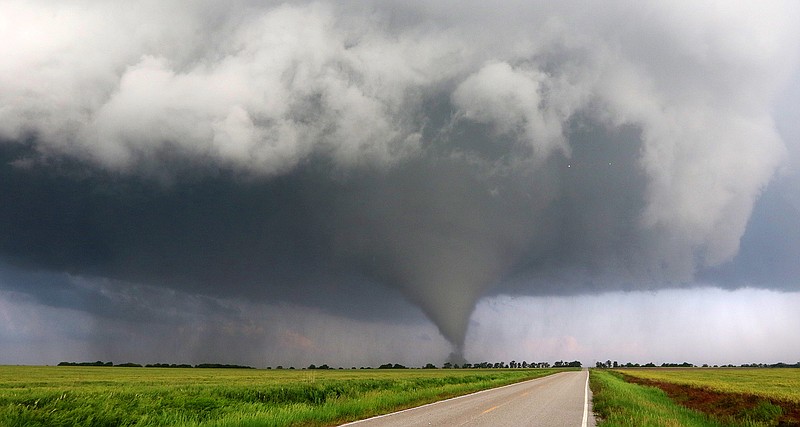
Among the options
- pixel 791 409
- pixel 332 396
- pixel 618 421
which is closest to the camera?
pixel 618 421

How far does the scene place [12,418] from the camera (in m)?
11.5

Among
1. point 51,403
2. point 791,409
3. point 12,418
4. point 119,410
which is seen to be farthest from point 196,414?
point 791,409

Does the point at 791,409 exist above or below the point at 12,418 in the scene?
below

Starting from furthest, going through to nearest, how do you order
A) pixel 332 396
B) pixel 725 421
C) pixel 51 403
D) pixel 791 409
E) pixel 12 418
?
pixel 332 396 < pixel 791 409 < pixel 725 421 < pixel 51 403 < pixel 12 418

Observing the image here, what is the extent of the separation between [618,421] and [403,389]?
1862 centimetres

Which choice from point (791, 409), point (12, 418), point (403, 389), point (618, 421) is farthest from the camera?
point (403, 389)

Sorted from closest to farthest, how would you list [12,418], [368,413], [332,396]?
[12,418], [368,413], [332,396]

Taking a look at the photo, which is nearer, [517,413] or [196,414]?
[196,414]

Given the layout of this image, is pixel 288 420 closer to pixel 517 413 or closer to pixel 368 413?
pixel 368 413

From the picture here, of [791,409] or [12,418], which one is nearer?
[12,418]

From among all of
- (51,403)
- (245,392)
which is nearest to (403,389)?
(245,392)

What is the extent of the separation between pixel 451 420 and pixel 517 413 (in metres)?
4.51

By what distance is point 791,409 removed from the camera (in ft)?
73.6

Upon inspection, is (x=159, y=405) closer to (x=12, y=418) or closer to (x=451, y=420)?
(x=12, y=418)
